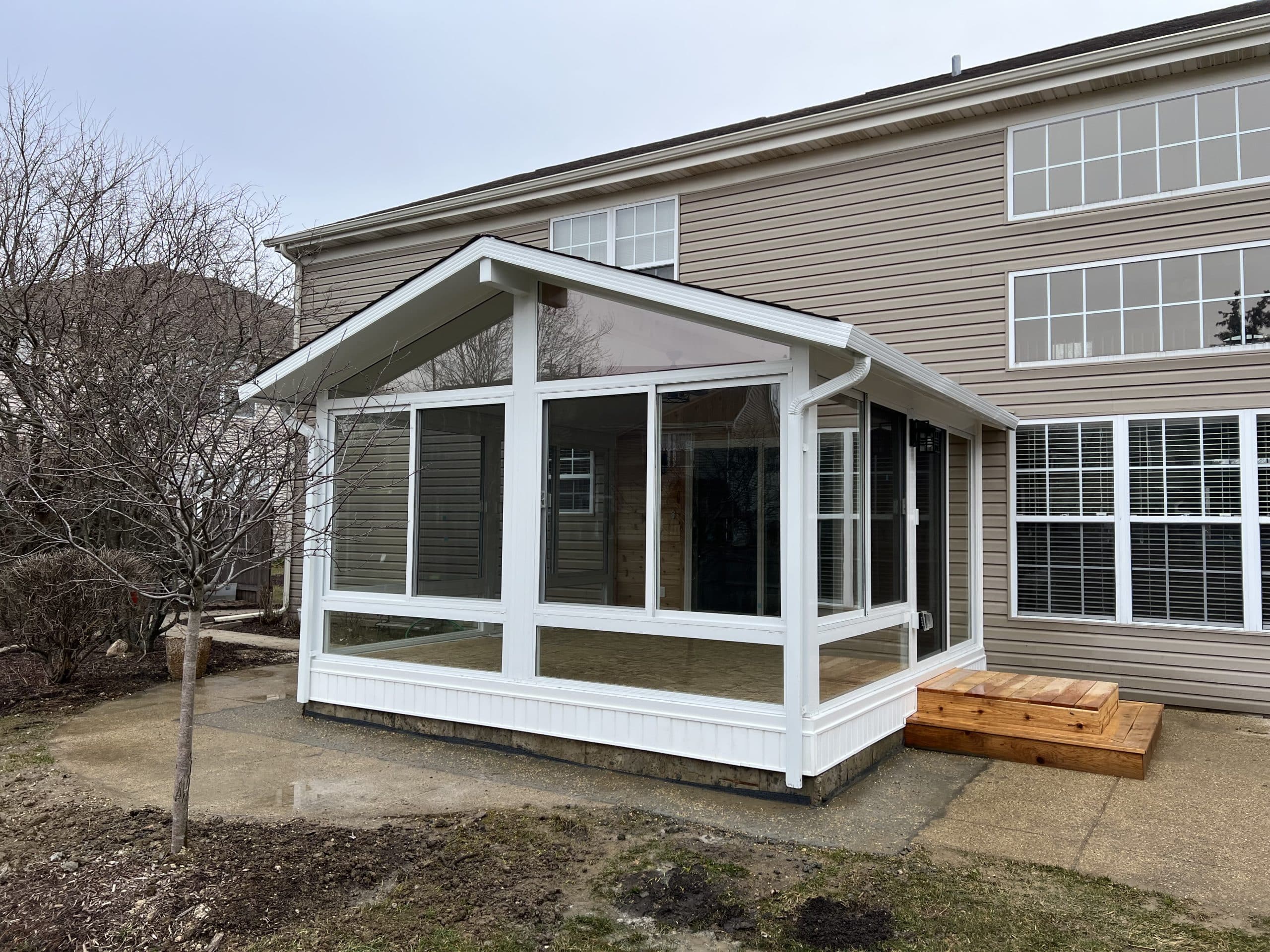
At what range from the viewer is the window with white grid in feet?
22.9

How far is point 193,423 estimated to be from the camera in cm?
377

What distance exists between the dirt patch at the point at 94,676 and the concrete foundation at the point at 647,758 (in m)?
2.59

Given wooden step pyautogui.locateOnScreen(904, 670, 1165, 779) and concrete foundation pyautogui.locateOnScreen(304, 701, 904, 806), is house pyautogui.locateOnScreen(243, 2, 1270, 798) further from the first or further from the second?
wooden step pyautogui.locateOnScreen(904, 670, 1165, 779)

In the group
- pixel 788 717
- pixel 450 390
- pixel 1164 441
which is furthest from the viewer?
pixel 1164 441

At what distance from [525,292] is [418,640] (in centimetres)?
243

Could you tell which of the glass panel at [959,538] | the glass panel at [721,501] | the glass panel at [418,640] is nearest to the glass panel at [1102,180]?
the glass panel at [959,538]

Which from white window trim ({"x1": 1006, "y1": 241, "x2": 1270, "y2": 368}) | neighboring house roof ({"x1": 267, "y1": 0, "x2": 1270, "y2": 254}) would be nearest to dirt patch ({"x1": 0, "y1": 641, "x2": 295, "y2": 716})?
neighboring house roof ({"x1": 267, "y1": 0, "x2": 1270, "y2": 254})

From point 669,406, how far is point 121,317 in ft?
22.8

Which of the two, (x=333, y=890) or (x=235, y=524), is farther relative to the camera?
(x=235, y=524)

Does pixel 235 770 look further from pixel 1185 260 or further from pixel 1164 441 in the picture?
pixel 1185 260

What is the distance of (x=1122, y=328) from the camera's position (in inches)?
274

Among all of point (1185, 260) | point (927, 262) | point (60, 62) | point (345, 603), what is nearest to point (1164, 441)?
point (1185, 260)

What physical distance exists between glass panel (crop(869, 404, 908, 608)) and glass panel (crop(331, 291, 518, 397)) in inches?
93.3

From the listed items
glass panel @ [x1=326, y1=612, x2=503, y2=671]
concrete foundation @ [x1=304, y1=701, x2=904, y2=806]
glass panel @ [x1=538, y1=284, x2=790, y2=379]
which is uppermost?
glass panel @ [x1=538, y1=284, x2=790, y2=379]
